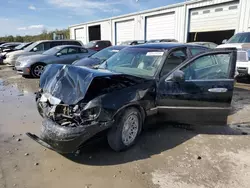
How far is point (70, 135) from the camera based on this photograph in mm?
2645

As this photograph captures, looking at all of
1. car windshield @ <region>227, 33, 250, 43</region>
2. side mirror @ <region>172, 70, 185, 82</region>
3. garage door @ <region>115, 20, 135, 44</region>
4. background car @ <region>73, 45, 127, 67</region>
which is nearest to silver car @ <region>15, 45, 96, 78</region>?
background car @ <region>73, 45, 127, 67</region>

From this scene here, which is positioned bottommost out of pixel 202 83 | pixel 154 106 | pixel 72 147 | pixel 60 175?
pixel 60 175

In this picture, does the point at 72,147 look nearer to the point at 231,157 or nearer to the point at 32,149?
the point at 32,149

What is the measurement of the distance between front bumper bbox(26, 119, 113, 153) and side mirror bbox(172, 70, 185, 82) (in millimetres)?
1359

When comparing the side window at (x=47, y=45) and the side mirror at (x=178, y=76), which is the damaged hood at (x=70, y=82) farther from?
the side window at (x=47, y=45)

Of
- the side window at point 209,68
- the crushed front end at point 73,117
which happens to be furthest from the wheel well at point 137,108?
the side window at point 209,68

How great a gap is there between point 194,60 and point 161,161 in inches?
72.2

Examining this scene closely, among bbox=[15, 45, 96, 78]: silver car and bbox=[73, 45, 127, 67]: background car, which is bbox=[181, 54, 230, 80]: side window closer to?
bbox=[73, 45, 127, 67]: background car

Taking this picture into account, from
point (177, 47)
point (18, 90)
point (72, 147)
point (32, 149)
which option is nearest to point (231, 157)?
point (177, 47)

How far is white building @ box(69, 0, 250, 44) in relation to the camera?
605 inches

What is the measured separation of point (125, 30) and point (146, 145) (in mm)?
23460

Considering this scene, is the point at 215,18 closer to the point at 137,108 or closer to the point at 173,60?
the point at 173,60

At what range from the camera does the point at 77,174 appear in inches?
107

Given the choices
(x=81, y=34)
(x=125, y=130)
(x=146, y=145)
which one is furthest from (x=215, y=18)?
(x=81, y=34)
